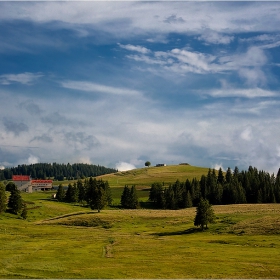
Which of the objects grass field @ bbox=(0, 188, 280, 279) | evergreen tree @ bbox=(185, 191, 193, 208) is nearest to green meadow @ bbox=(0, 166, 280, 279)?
grass field @ bbox=(0, 188, 280, 279)

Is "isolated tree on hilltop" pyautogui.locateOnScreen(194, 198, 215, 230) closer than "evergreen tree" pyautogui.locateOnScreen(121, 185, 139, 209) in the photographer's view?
Yes

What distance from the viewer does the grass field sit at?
50.4m

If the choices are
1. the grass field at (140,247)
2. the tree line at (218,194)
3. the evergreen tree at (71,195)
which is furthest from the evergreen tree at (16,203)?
the tree line at (218,194)

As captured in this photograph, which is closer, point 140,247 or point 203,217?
point 140,247

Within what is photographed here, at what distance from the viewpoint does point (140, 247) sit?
73.9 metres

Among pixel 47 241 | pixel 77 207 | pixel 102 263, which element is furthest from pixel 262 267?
pixel 77 207

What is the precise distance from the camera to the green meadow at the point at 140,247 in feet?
165

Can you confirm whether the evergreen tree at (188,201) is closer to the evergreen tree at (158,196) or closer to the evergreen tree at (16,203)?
the evergreen tree at (158,196)

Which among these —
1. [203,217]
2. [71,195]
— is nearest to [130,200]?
[71,195]

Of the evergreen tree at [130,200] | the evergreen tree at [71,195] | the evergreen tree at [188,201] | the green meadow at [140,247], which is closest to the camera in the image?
the green meadow at [140,247]

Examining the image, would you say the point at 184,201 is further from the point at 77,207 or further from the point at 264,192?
the point at 77,207

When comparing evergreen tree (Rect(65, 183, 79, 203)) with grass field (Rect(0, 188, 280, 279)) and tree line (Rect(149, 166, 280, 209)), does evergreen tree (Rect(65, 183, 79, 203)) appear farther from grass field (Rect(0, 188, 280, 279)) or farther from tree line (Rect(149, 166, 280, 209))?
grass field (Rect(0, 188, 280, 279))

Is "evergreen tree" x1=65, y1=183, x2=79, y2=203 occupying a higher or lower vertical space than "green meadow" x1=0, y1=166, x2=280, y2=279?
higher

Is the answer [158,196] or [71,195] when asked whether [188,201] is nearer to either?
[158,196]
